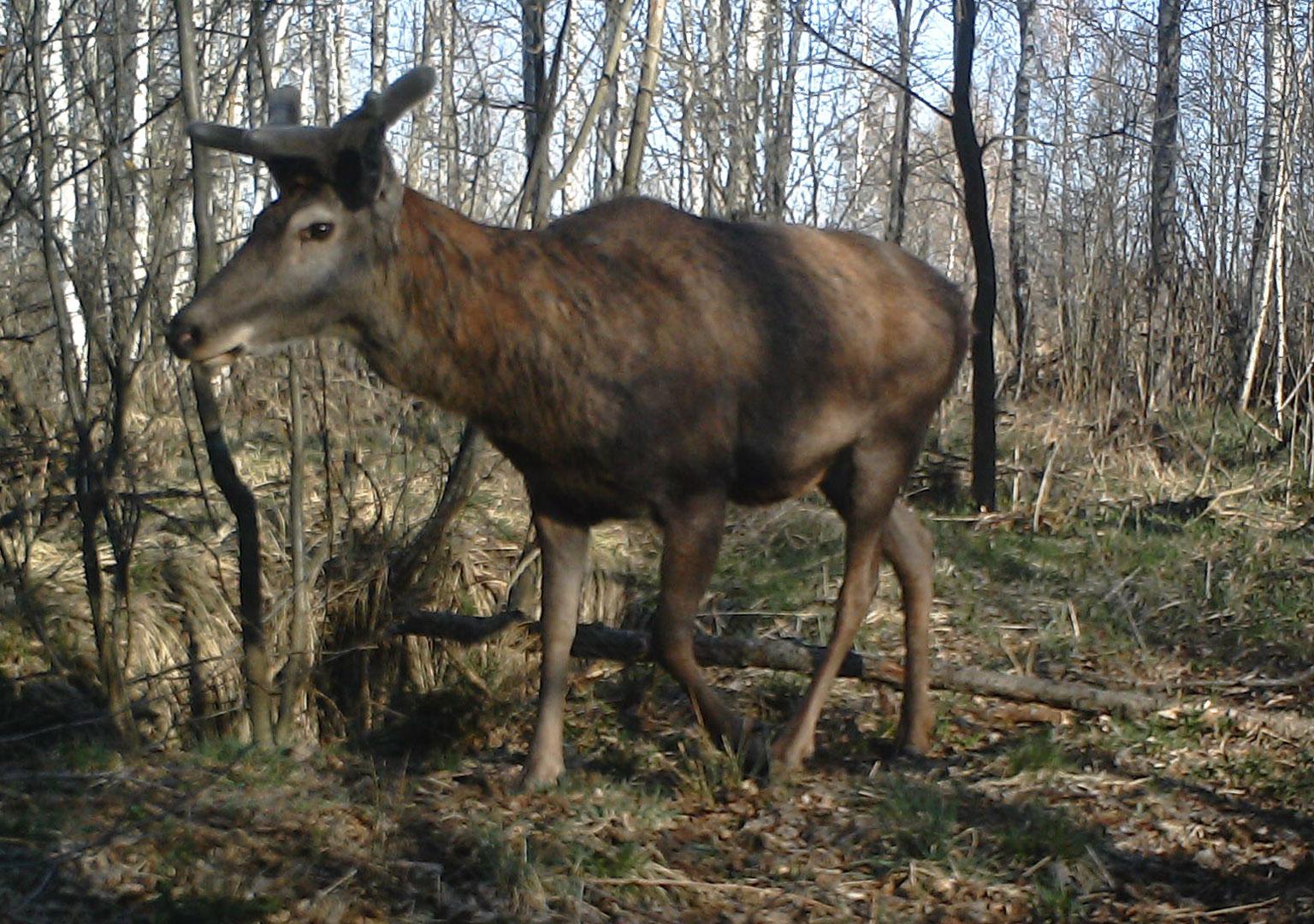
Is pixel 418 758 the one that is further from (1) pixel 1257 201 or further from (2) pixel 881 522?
(1) pixel 1257 201

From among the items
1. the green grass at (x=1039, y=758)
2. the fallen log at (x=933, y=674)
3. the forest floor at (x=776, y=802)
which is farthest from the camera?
the fallen log at (x=933, y=674)

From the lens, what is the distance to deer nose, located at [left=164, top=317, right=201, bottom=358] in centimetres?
449

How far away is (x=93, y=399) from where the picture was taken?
26.8ft

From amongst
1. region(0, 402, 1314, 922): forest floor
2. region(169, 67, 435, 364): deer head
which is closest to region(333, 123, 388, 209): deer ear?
region(169, 67, 435, 364): deer head

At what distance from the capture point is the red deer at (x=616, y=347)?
4762 mm

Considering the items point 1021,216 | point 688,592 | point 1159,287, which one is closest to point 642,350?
point 688,592

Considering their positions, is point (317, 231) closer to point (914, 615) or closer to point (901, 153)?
point (914, 615)

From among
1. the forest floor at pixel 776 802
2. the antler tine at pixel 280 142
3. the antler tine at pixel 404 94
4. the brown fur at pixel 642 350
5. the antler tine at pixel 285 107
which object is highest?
the antler tine at pixel 285 107

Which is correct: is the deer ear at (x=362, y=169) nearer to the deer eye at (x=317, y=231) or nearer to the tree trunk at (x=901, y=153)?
the deer eye at (x=317, y=231)

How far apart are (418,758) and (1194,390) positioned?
27.3 feet

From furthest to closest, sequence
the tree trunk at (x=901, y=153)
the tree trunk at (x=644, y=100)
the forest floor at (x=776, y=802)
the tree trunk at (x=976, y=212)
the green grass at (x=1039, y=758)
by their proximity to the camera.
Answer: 1. the tree trunk at (x=901, y=153)
2. the tree trunk at (x=976, y=212)
3. the tree trunk at (x=644, y=100)
4. the green grass at (x=1039, y=758)
5. the forest floor at (x=776, y=802)

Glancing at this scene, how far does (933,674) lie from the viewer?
5.95 meters

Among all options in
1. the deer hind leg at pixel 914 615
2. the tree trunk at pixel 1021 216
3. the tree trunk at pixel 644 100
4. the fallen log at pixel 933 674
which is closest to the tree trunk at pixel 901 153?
the tree trunk at pixel 1021 216

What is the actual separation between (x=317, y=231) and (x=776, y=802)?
250 centimetres
